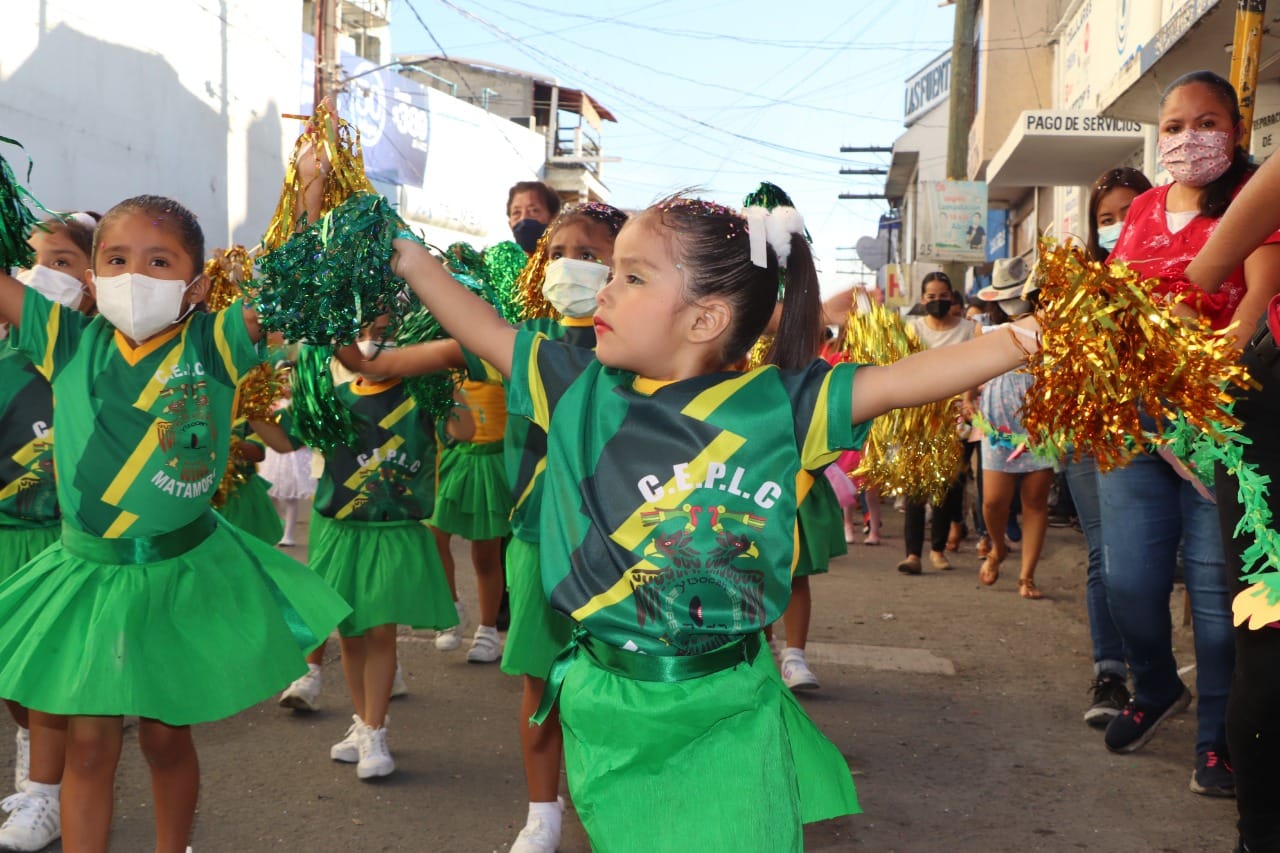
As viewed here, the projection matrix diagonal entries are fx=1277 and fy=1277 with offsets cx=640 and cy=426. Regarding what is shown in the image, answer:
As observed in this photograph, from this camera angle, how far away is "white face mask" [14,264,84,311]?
4.05 meters

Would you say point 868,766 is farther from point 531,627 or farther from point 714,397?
point 714,397

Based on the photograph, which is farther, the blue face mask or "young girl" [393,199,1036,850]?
the blue face mask

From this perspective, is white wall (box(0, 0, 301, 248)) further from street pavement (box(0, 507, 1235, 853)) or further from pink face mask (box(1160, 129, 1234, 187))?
pink face mask (box(1160, 129, 1234, 187))

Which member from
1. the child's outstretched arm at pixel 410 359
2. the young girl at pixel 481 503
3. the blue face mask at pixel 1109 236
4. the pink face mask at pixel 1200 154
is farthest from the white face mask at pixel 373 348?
the blue face mask at pixel 1109 236

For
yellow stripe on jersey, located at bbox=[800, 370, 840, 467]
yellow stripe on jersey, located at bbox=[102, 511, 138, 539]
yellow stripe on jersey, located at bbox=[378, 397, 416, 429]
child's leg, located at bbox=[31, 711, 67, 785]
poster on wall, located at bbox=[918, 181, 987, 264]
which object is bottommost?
child's leg, located at bbox=[31, 711, 67, 785]

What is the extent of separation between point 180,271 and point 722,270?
164 centimetres

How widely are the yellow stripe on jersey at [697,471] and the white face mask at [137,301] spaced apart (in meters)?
1.58

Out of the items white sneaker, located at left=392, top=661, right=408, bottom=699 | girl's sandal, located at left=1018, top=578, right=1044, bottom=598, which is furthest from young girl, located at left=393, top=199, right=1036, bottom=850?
girl's sandal, located at left=1018, top=578, right=1044, bottom=598

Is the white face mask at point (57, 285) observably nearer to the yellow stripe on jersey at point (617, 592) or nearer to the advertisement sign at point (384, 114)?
the yellow stripe on jersey at point (617, 592)

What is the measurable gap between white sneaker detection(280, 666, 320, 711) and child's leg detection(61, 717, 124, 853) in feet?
6.58

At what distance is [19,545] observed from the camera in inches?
162

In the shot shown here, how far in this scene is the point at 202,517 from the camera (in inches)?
132

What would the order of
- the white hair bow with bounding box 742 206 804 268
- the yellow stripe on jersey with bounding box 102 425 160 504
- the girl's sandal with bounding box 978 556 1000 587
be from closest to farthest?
the white hair bow with bounding box 742 206 804 268 < the yellow stripe on jersey with bounding box 102 425 160 504 < the girl's sandal with bounding box 978 556 1000 587

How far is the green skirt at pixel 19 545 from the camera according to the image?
Result: 4.08 metres
